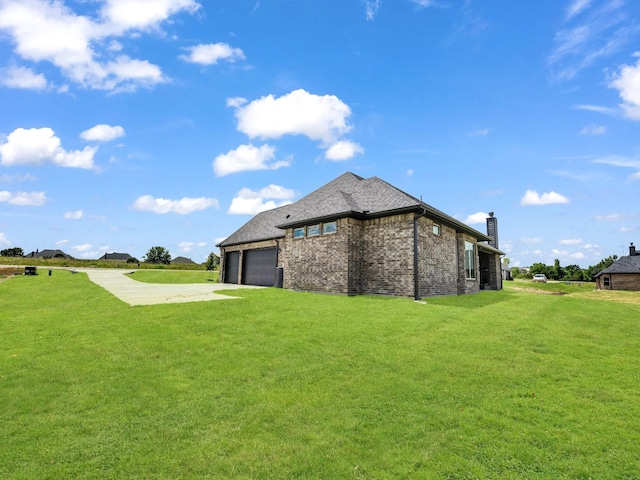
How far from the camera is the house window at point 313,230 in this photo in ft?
58.2

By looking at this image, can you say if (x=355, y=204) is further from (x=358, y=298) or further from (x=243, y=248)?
(x=243, y=248)

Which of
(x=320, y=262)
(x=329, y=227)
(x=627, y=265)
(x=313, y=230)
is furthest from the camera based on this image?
(x=627, y=265)

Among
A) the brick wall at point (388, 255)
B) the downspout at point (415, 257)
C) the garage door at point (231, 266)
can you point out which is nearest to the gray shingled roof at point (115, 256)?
the garage door at point (231, 266)

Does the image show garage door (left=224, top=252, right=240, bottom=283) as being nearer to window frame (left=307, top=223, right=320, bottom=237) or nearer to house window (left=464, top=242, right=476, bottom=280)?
window frame (left=307, top=223, right=320, bottom=237)

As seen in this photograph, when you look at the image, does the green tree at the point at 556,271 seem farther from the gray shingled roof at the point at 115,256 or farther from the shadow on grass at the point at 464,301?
the gray shingled roof at the point at 115,256

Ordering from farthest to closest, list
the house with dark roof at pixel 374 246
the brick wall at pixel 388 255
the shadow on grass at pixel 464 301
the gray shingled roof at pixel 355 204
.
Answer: the gray shingled roof at pixel 355 204, the house with dark roof at pixel 374 246, the brick wall at pixel 388 255, the shadow on grass at pixel 464 301

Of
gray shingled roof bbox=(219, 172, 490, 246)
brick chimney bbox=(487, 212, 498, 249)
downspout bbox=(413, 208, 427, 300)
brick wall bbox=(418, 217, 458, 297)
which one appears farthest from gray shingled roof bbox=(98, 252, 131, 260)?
downspout bbox=(413, 208, 427, 300)

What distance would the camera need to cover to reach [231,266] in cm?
2895

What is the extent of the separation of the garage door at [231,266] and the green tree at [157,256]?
7163 centimetres

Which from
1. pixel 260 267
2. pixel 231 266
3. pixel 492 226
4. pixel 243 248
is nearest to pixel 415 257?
pixel 260 267

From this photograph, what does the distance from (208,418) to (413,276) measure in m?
11.7

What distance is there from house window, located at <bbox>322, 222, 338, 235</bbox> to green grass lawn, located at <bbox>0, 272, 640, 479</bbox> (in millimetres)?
7994

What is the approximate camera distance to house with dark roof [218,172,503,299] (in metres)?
15.1

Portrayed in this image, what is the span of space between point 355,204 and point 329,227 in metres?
1.90
